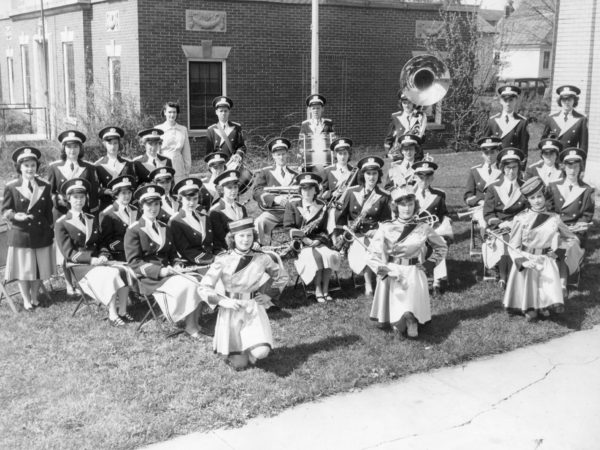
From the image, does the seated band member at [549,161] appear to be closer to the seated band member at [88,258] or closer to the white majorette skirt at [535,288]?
the white majorette skirt at [535,288]

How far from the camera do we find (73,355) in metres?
8.01

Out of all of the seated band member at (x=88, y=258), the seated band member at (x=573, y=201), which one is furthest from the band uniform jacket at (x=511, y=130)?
the seated band member at (x=88, y=258)

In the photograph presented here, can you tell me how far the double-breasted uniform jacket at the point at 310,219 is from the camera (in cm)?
1003

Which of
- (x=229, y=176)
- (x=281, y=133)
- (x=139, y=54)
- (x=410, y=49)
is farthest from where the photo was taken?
(x=410, y=49)

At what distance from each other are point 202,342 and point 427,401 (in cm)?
269

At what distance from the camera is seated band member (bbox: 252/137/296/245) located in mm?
11195

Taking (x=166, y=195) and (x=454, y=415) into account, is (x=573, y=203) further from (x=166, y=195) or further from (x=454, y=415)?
(x=166, y=195)

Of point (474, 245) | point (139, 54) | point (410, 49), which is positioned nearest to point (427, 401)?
point (474, 245)

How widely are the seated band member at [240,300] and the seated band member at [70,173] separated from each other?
3.31 metres

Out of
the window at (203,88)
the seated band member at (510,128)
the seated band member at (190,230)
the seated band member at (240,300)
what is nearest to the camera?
the seated band member at (240,300)

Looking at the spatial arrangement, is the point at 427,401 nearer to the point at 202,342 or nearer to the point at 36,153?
the point at 202,342

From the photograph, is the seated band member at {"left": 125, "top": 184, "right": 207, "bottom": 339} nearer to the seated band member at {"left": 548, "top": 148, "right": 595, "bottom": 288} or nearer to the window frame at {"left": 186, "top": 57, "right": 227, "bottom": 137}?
the seated band member at {"left": 548, "top": 148, "right": 595, "bottom": 288}

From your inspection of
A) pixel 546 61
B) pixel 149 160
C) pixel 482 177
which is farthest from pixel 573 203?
pixel 546 61

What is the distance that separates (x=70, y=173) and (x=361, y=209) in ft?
13.4
